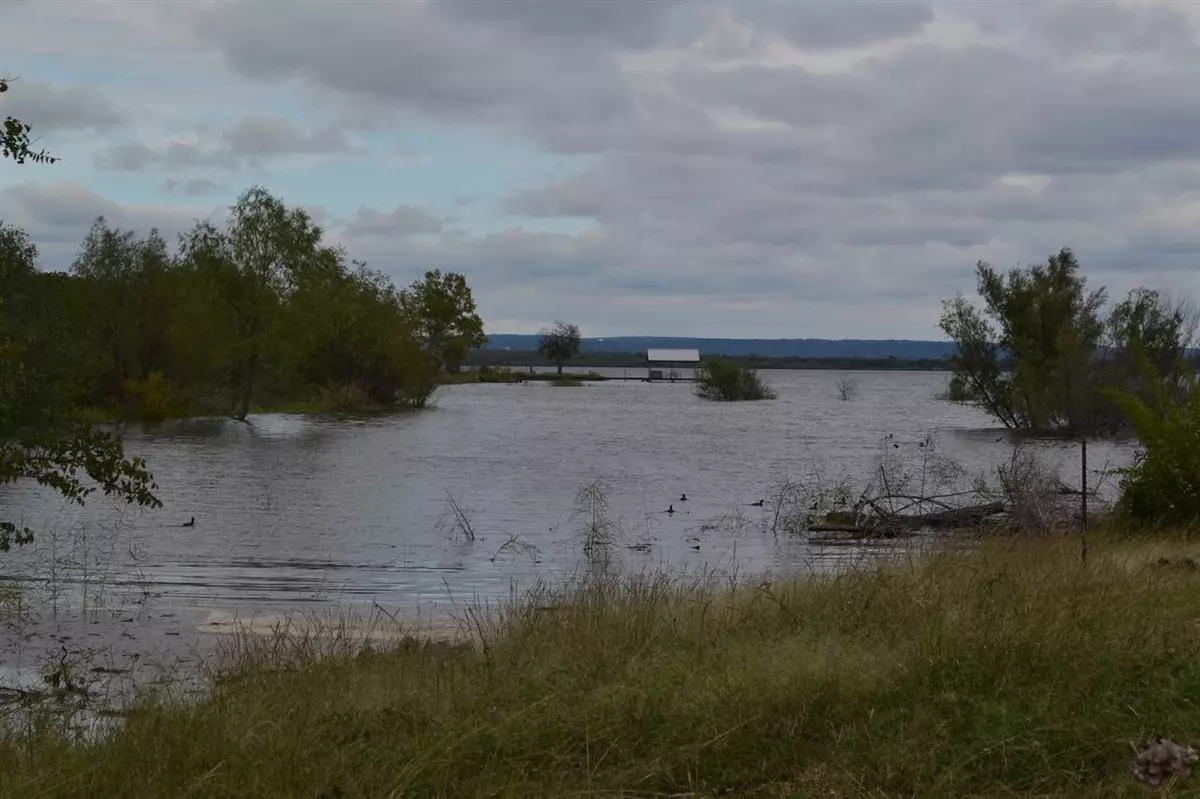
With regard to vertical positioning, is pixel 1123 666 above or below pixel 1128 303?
below

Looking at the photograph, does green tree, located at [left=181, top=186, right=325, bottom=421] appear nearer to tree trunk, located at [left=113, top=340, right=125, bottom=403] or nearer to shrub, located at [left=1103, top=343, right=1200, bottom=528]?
tree trunk, located at [left=113, top=340, right=125, bottom=403]

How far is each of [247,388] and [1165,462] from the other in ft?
209

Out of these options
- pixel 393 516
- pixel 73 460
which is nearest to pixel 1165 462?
pixel 73 460

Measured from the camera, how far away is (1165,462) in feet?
59.6

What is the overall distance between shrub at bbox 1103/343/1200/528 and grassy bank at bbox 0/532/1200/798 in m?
9.48

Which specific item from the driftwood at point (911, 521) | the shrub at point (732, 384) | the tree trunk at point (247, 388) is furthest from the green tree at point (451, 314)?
the driftwood at point (911, 521)

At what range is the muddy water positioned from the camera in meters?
17.7

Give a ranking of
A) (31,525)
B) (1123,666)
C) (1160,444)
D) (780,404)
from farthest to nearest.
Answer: (780,404) < (31,525) < (1160,444) < (1123,666)

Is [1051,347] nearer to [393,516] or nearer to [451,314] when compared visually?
[393,516]

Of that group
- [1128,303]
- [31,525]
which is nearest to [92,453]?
[31,525]

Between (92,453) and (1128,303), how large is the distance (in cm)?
5746

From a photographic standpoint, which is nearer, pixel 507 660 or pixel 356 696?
pixel 356 696

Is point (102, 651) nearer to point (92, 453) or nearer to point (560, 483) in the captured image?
point (92, 453)

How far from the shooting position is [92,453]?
9.93 metres
